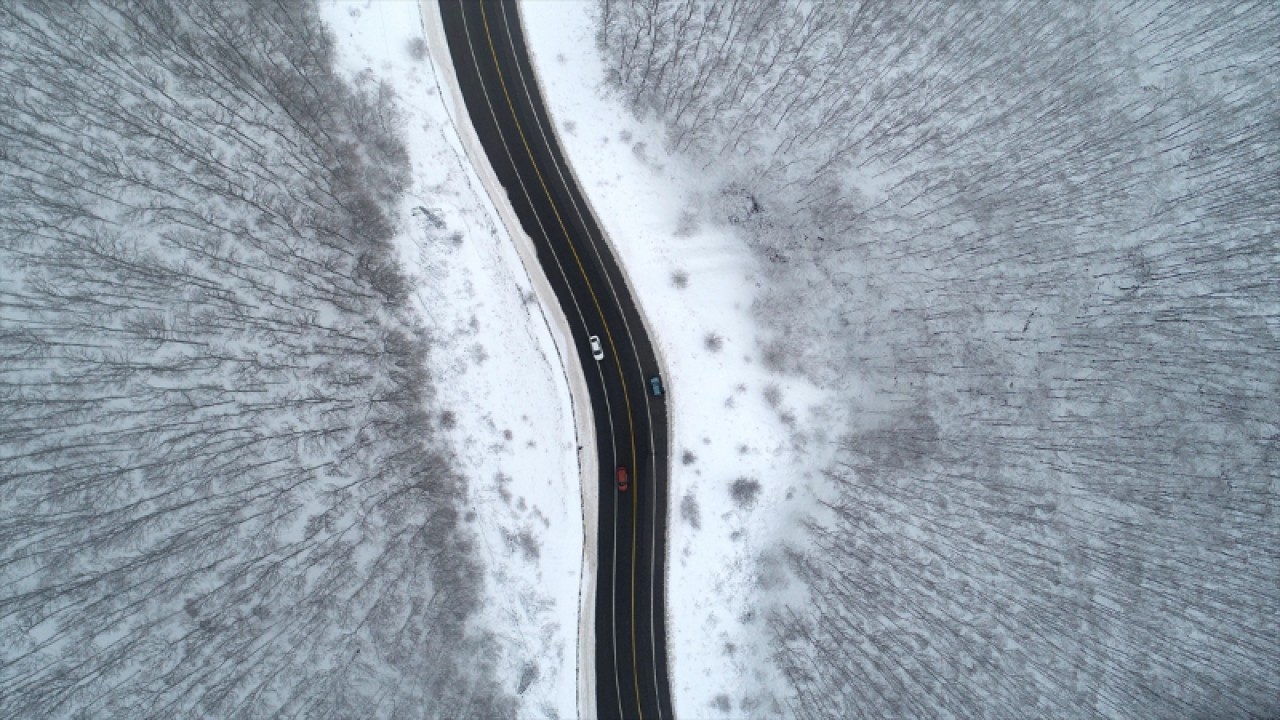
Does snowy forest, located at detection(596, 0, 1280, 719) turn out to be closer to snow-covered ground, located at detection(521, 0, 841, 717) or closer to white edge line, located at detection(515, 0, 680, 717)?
snow-covered ground, located at detection(521, 0, 841, 717)

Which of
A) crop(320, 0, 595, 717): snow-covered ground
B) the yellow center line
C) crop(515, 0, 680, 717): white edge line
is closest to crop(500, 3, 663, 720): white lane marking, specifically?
crop(515, 0, 680, 717): white edge line

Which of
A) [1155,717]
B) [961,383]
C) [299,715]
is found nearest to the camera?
[299,715]

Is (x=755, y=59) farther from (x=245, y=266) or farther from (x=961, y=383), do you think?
(x=245, y=266)

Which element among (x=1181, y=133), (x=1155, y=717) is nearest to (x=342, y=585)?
(x=1155, y=717)

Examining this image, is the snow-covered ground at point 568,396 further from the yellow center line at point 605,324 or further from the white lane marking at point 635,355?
the yellow center line at point 605,324

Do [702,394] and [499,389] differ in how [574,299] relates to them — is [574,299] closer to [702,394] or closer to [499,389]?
[499,389]

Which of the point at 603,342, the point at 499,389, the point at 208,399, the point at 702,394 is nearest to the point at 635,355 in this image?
the point at 603,342

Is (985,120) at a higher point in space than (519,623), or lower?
higher
